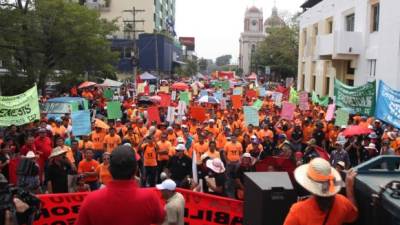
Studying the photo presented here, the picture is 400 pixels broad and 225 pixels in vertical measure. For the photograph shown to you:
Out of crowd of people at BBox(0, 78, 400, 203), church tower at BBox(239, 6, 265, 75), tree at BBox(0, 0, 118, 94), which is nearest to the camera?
crowd of people at BBox(0, 78, 400, 203)

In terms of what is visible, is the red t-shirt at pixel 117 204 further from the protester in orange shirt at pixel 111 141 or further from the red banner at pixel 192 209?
the protester in orange shirt at pixel 111 141

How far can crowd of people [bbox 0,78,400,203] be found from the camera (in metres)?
9.09

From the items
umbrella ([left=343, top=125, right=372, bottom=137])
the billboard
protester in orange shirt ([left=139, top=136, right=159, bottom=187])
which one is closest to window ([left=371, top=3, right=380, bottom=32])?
umbrella ([left=343, top=125, right=372, bottom=137])

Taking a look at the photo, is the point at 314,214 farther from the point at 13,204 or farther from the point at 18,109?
→ the point at 18,109

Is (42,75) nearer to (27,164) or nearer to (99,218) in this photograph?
(27,164)

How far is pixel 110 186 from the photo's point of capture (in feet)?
9.99

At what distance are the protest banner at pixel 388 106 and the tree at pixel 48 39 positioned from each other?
52.1 ft

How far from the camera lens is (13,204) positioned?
6254 millimetres

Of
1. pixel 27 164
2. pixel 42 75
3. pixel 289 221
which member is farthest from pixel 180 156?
pixel 42 75

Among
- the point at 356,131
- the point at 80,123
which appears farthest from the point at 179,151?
the point at 356,131

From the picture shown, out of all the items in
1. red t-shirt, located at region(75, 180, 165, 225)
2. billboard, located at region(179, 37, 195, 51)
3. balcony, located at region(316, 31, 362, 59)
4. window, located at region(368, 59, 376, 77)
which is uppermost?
billboard, located at region(179, 37, 195, 51)

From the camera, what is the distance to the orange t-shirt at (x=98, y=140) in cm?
1255

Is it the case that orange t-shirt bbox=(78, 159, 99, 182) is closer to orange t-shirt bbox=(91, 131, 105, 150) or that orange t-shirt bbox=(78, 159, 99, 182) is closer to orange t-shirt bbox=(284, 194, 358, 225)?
orange t-shirt bbox=(91, 131, 105, 150)

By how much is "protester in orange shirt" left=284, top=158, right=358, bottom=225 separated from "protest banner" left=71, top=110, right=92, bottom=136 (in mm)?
10593
